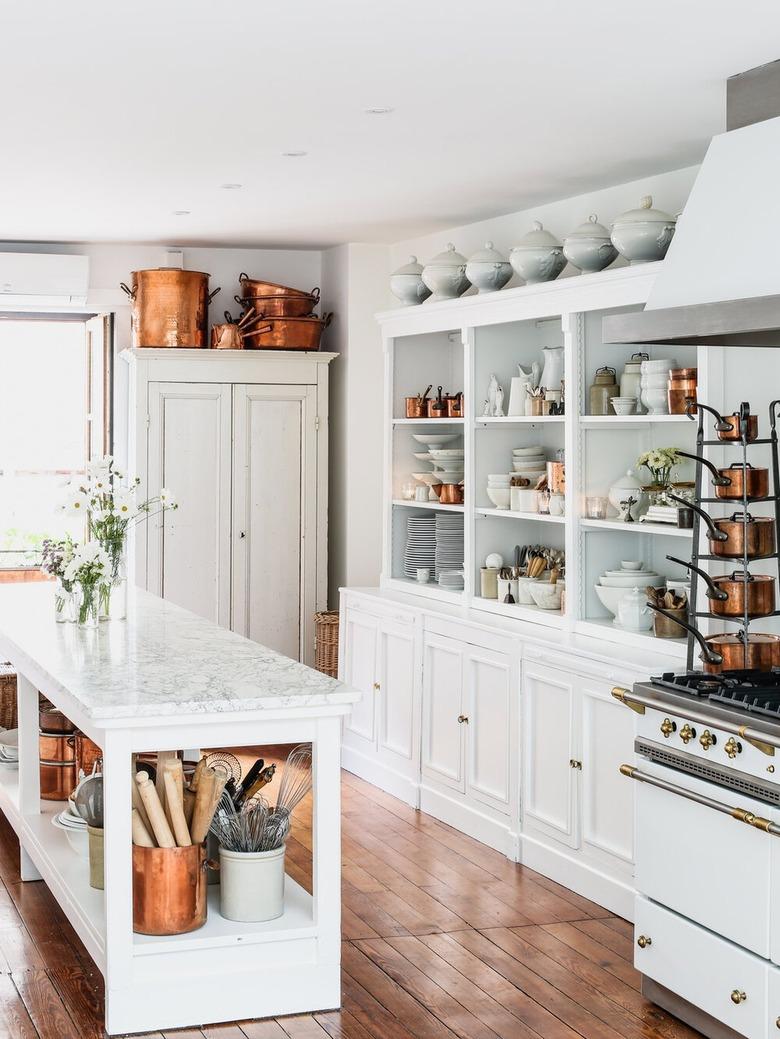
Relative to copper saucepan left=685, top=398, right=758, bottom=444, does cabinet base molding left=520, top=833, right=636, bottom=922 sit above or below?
below

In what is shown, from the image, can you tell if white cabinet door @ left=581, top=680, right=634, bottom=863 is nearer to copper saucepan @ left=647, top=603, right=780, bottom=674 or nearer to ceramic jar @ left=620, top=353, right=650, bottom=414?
copper saucepan @ left=647, top=603, right=780, bottom=674

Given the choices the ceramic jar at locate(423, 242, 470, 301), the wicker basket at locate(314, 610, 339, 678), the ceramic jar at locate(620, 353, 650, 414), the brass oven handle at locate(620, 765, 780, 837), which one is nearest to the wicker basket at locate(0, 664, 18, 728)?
the wicker basket at locate(314, 610, 339, 678)

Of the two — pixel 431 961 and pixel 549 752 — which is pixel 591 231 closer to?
pixel 549 752

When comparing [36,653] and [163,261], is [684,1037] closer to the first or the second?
[36,653]

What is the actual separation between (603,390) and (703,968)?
7.28ft

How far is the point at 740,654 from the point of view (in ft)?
12.2

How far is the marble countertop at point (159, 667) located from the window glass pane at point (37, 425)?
2408 mm

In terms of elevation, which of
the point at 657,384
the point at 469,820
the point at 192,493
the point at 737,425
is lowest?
the point at 469,820

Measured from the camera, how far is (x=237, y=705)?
339cm

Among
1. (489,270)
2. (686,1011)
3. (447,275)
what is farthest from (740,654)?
(447,275)

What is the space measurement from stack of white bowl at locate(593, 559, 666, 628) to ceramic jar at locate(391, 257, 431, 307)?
6.49 feet

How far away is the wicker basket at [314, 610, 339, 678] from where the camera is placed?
6.85 metres

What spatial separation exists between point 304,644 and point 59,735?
8.35 feet

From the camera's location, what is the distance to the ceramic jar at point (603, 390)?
4.91 m
